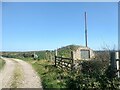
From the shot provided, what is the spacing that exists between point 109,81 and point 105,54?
806 cm

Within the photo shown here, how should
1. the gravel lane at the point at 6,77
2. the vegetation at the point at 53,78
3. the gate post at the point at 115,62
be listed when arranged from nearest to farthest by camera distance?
the gate post at the point at 115,62 → the vegetation at the point at 53,78 → the gravel lane at the point at 6,77

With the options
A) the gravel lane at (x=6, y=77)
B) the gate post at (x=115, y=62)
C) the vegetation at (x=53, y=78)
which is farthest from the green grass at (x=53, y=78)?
the gate post at (x=115, y=62)

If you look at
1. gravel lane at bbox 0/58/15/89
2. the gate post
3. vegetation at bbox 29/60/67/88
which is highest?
the gate post

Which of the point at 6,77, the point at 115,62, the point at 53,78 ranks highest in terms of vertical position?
the point at 115,62

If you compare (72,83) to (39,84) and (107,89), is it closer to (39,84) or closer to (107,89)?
(107,89)

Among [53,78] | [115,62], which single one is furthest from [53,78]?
[115,62]

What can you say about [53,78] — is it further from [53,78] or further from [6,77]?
[6,77]

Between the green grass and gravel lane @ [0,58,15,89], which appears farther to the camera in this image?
gravel lane @ [0,58,15,89]

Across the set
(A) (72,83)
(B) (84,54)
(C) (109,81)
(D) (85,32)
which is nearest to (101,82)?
(C) (109,81)

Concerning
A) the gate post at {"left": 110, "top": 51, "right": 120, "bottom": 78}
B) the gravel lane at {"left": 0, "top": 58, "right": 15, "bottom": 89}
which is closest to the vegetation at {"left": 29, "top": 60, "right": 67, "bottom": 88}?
the gravel lane at {"left": 0, "top": 58, "right": 15, "bottom": 89}

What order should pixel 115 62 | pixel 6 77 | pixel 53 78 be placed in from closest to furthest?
pixel 115 62, pixel 53 78, pixel 6 77

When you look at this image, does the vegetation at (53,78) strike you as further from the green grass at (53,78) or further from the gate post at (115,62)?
the gate post at (115,62)

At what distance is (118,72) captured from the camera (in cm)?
1202

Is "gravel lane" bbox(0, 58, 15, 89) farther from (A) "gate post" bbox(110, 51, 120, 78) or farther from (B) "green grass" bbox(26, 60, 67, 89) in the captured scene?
(A) "gate post" bbox(110, 51, 120, 78)
